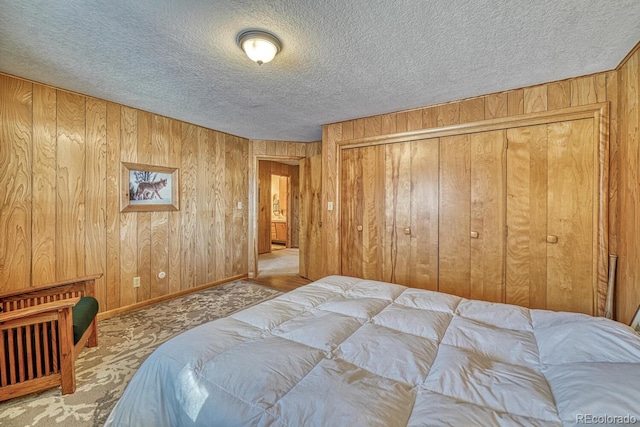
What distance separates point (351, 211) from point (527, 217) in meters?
1.94

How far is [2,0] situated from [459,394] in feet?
9.78

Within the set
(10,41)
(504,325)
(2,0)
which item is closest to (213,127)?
(10,41)

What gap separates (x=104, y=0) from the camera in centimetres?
152

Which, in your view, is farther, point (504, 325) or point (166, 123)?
point (166, 123)

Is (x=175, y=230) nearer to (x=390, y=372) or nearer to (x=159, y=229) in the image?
(x=159, y=229)

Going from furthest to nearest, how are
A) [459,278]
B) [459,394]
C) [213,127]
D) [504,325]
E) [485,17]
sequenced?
[213,127] → [459,278] → [485,17] → [504,325] → [459,394]

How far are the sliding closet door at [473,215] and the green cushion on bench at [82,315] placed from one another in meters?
3.38

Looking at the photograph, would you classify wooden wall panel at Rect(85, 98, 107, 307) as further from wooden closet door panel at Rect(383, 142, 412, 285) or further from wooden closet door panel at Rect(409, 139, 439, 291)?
wooden closet door panel at Rect(409, 139, 439, 291)

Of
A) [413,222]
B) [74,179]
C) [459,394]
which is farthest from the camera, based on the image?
[413,222]

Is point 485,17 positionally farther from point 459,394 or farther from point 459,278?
point 459,278

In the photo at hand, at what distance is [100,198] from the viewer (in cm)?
301

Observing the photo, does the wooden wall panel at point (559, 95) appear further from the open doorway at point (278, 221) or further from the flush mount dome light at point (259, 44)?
the open doorway at point (278, 221)

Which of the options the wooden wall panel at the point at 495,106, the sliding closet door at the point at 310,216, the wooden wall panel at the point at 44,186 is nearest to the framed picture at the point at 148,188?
the wooden wall panel at the point at 44,186

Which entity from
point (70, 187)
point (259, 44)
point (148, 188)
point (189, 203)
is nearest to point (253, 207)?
point (189, 203)
